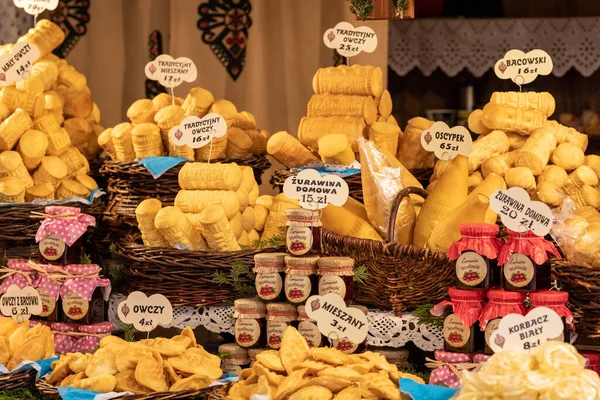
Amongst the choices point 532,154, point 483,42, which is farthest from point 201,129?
point 483,42

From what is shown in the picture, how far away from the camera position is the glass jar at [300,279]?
8.27ft

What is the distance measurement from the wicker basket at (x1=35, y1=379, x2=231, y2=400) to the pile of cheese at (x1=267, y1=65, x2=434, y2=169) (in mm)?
A: 1073

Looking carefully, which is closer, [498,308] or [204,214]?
[498,308]

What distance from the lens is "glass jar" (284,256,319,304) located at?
2521 mm

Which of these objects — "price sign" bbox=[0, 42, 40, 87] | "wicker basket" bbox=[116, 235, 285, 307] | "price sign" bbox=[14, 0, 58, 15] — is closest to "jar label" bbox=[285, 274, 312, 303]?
"wicker basket" bbox=[116, 235, 285, 307]

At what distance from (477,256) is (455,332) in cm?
19

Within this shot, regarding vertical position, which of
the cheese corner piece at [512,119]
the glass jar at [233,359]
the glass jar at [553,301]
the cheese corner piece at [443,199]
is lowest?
the glass jar at [233,359]

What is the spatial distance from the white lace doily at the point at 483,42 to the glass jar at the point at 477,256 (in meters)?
3.59

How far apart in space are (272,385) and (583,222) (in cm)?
101

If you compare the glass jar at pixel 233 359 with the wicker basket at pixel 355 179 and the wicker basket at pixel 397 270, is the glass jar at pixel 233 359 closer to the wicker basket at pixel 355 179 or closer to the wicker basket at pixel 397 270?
the wicker basket at pixel 397 270

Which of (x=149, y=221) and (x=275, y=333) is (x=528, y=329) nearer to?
(x=275, y=333)

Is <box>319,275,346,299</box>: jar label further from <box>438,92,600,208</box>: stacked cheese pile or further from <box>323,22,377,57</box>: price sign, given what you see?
<box>323,22,377,57</box>: price sign

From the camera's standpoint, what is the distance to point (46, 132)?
328 cm

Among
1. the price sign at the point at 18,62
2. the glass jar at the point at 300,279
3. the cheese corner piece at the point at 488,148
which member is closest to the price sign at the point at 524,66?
the cheese corner piece at the point at 488,148
